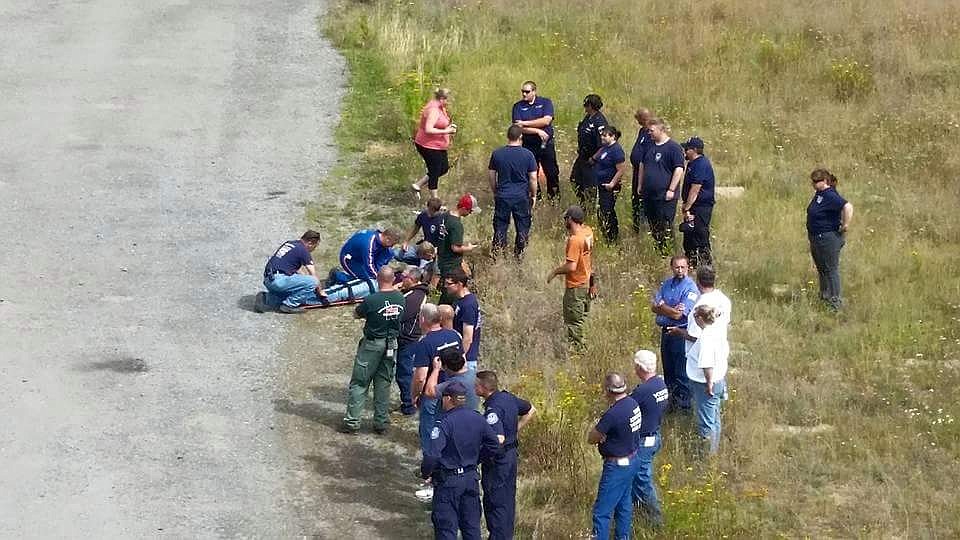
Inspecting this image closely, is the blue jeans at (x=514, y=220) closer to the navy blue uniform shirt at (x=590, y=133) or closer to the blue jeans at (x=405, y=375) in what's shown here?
the navy blue uniform shirt at (x=590, y=133)

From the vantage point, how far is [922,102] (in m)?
21.8

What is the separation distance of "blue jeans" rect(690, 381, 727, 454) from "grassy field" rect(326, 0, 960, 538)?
0.28 m

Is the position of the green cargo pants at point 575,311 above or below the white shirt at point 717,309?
below

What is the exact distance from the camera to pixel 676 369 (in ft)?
40.4

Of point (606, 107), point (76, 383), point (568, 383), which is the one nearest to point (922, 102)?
point (606, 107)

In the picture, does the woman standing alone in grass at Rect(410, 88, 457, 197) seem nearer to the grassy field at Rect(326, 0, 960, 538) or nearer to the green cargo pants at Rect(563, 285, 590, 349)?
the grassy field at Rect(326, 0, 960, 538)

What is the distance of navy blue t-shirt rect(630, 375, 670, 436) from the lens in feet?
33.3

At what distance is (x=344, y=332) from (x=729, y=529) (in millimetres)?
5255

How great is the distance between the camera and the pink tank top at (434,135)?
16891 millimetres

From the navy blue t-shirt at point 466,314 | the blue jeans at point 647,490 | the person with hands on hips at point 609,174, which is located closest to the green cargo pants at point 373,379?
the navy blue t-shirt at point 466,314

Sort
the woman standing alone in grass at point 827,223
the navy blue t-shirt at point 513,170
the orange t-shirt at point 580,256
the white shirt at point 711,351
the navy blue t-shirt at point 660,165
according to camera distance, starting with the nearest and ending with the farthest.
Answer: the white shirt at point 711,351, the orange t-shirt at point 580,256, the woman standing alone in grass at point 827,223, the navy blue t-shirt at point 513,170, the navy blue t-shirt at point 660,165

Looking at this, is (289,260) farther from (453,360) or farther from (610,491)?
(610,491)

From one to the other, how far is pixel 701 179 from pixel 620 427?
5811 mm

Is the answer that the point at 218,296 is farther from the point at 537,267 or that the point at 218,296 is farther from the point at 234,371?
the point at 537,267
